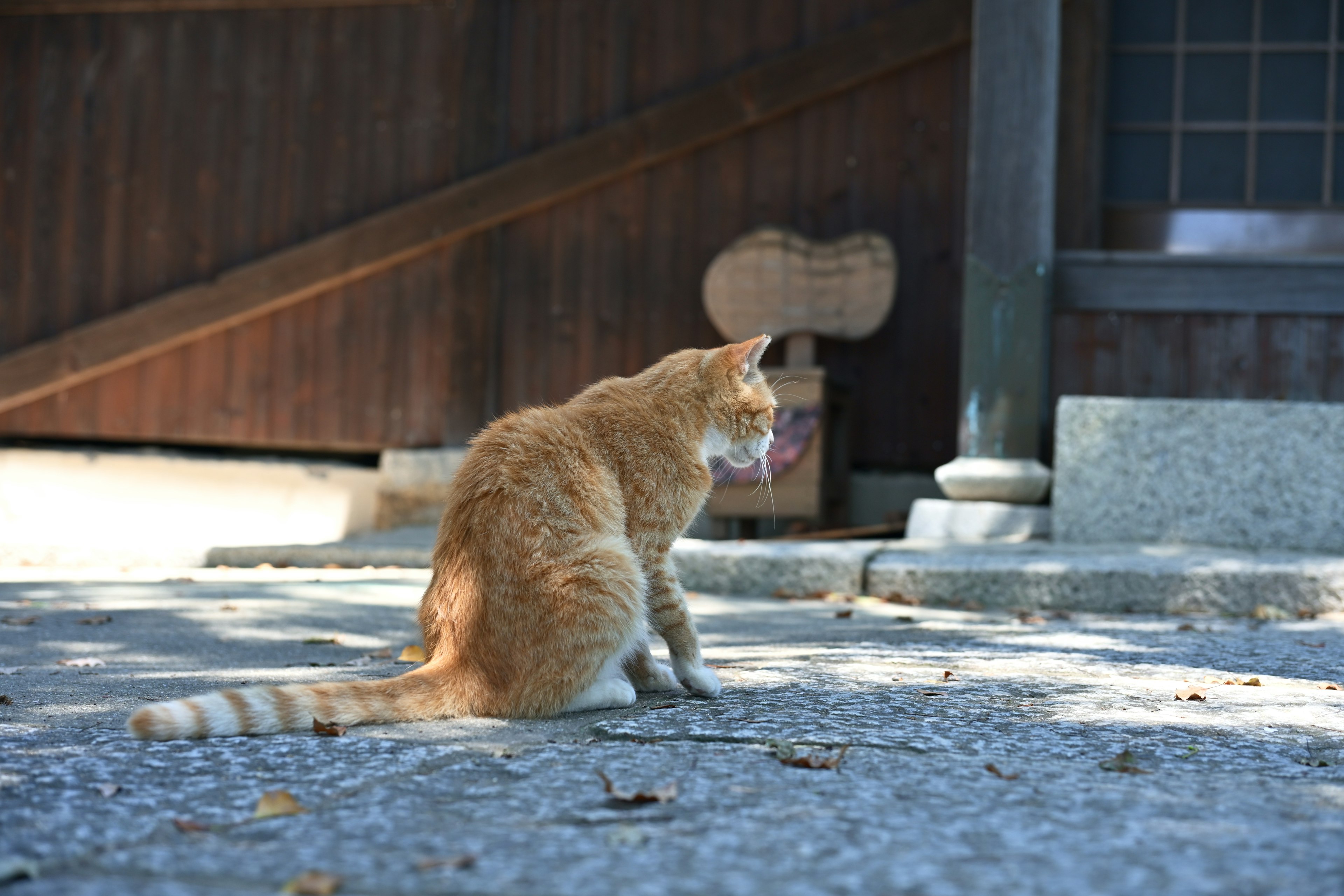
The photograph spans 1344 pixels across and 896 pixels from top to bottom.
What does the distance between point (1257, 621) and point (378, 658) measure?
3119 mm

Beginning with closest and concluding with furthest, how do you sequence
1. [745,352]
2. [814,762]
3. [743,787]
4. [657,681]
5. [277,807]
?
1. [277,807]
2. [743,787]
3. [814,762]
4. [657,681]
5. [745,352]

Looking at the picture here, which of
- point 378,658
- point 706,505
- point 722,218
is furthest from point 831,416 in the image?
point 378,658

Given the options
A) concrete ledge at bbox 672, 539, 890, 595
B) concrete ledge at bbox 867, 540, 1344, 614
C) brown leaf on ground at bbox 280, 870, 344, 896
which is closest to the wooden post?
concrete ledge at bbox 867, 540, 1344, 614

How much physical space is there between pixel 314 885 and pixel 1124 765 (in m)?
1.31

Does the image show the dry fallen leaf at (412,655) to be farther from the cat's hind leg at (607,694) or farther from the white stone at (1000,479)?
the white stone at (1000,479)

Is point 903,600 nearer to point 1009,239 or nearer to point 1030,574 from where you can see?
point 1030,574

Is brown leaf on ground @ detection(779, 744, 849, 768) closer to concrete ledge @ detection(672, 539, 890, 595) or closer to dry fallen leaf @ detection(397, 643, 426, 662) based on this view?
dry fallen leaf @ detection(397, 643, 426, 662)

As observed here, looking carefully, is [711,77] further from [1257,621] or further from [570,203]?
[1257,621]

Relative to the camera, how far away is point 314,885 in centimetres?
130

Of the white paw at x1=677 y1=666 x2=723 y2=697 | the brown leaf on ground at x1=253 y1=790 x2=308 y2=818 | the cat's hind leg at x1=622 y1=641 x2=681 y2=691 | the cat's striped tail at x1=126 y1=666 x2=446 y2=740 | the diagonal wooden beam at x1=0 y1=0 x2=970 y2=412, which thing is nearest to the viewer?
the brown leaf on ground at x1=253 y1=790 x2=308 y2=818

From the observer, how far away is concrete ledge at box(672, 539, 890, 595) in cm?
493

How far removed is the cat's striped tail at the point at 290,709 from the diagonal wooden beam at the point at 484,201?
5352 mm

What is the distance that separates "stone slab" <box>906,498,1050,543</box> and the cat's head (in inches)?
106

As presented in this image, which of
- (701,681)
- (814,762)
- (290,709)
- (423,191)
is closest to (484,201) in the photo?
(423,191)
